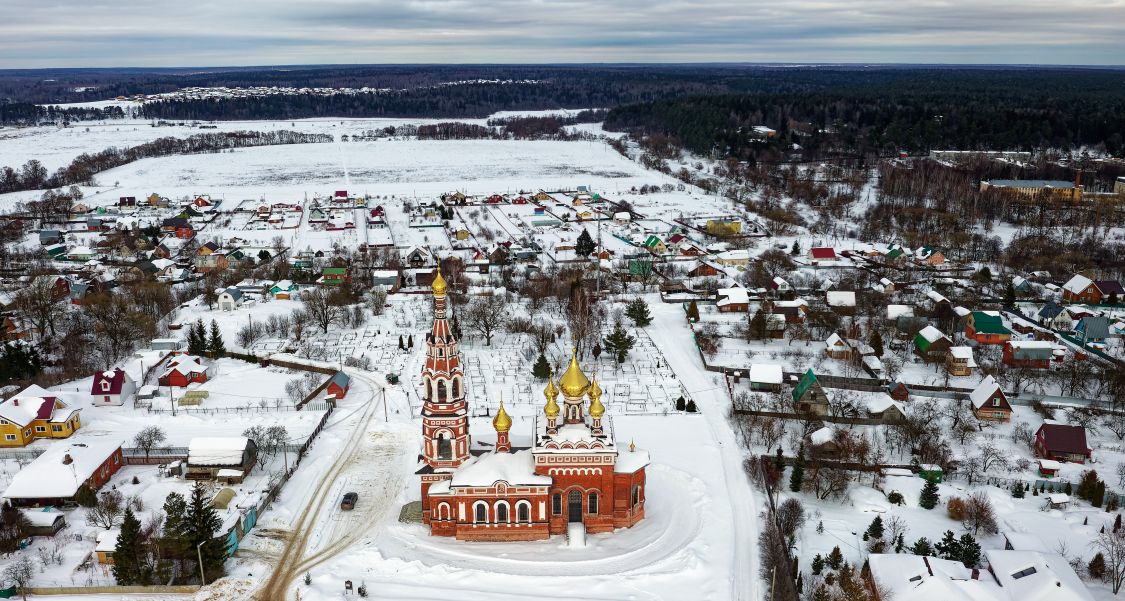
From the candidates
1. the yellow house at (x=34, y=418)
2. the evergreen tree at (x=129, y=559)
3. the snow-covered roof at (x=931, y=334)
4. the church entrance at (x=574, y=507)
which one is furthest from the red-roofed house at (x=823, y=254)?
the evergreen tree at (x=129, y=559)

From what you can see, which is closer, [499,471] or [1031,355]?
[499,471]

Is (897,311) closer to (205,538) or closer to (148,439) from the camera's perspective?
(205,538)

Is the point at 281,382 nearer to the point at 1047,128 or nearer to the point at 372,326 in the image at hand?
the point at 372,326

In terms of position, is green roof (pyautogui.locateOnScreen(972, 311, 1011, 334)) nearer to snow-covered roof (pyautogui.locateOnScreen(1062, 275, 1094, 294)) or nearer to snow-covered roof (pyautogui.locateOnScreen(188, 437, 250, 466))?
snow-covered roof (pyautogui.locateOnScreen(1062, 275, 1094, 294))

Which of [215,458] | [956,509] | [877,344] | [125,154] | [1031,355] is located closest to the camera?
[956,509]

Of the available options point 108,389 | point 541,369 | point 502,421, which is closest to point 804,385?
point 541,369

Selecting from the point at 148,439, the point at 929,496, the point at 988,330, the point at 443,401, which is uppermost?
the point at 443,401
